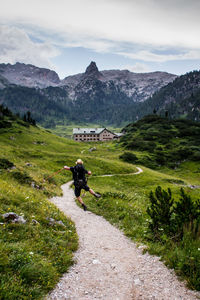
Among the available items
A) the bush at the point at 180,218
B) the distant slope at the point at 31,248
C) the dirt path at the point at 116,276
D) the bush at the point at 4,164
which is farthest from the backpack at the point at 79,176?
the bush at the point at 4,164

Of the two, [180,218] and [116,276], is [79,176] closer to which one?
[180,218]

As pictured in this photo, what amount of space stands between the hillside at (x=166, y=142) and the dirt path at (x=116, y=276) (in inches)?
3279

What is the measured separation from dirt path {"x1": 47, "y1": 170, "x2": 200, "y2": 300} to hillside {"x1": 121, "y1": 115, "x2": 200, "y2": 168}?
83295 millimetres

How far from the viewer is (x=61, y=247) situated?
939 cm

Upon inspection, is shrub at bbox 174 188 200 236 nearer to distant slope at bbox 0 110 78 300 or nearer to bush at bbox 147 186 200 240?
bush at bbox 147 186 200 240

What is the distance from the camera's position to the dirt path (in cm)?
669

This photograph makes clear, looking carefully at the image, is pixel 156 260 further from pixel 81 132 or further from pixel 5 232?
pixel 81 132

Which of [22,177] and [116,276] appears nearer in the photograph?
[116,276]

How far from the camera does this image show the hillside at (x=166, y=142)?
108062 millimetres

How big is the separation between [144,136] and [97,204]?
134 meters

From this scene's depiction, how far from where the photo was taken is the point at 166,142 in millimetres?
137875

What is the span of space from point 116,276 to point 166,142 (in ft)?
451

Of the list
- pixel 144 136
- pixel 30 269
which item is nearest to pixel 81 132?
pixel 144 136

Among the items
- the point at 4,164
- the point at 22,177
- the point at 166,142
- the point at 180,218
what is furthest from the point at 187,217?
the point at 166,142
